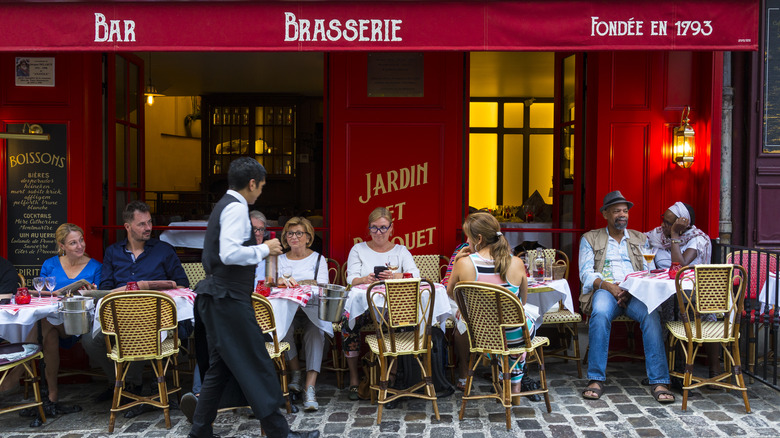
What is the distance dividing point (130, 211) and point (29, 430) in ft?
5.78

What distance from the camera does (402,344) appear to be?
15.5 feet

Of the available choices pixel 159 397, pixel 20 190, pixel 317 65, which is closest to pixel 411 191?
pixel 159 397

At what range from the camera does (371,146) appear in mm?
6215

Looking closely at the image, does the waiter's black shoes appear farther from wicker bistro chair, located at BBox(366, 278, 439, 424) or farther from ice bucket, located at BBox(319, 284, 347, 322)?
ice bucket, located at BBox(319, 284, 347, 322)

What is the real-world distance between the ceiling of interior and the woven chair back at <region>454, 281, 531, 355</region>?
17.3ft

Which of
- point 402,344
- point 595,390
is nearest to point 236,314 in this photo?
point 402,344

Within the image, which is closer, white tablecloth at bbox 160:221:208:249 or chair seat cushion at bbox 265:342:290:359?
chair seat cushion at bbox 265:342:290:359

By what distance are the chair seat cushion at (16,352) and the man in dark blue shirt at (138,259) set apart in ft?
2.53

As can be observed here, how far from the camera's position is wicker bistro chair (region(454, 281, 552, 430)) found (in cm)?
432

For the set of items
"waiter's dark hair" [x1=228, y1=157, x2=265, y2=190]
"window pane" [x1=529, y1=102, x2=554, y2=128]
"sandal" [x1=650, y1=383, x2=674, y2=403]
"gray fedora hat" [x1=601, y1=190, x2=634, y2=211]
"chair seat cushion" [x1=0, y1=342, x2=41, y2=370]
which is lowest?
"sandal" [x1=650, y1=383, x2=674, y2=403]

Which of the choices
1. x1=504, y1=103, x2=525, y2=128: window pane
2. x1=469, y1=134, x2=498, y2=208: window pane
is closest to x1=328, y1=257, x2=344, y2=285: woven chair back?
x1=469, y1=134, x2=498, y2=208: window pane

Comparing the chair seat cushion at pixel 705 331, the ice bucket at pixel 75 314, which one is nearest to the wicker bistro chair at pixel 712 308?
the chair seat cushion at pixel 705 331

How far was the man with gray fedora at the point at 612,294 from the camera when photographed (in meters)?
5.04

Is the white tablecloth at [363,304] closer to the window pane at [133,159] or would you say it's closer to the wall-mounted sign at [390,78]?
the wall-mounted sign at [390,78]
